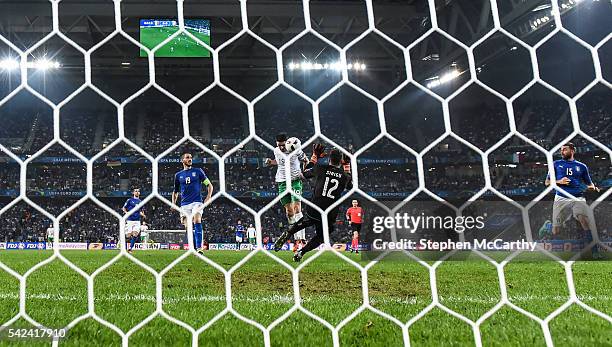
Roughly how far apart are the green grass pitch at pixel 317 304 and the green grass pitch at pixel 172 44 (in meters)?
6.53

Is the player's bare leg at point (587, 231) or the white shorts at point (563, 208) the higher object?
the white shorts at point (563, 208)

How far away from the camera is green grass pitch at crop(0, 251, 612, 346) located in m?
1.66

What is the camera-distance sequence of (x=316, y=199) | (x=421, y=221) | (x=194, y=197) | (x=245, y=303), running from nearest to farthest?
(x=245, y=303)
(x=316, y=199)
(x=194, y=197)
(x=421, y=221)

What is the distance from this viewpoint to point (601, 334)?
1718 millimetres

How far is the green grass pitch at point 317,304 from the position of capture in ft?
5.46

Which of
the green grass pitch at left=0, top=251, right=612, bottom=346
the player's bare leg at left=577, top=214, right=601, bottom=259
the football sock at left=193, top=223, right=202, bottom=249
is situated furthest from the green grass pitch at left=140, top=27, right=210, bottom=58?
the player's bare leg at left=577, top=214, right=601, bottom=259

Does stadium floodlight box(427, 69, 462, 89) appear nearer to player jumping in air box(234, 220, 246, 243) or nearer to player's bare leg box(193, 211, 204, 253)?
player jumping in air box(234, 220, 246, 243)

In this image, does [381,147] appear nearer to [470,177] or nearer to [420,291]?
[470,177]

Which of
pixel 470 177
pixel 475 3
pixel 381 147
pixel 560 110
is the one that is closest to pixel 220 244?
pixel 381 147

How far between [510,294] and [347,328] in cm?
179

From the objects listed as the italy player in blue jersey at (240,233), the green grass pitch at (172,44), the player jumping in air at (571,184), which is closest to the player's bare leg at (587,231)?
the player jumping in air at (571,184)

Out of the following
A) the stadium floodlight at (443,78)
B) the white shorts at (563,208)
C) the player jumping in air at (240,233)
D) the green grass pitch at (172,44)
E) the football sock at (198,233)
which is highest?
the green grass pitch at (172,44)

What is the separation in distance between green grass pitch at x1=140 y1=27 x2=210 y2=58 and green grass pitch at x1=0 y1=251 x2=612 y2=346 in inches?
257

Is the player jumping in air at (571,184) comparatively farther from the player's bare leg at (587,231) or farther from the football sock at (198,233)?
the football sock at (198,233)
